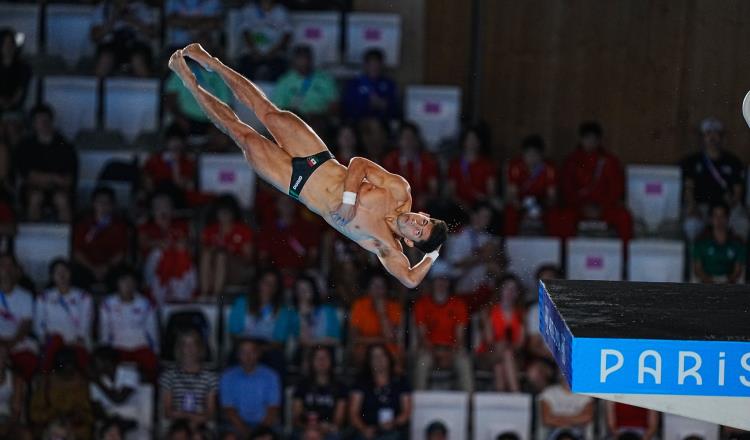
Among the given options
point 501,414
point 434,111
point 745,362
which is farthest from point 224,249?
point 745,362

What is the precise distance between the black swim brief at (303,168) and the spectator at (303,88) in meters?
4.80

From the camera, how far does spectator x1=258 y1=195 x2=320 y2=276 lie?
40.7ft

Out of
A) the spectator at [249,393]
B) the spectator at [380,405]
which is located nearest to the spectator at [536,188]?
the spectator at [380,405]

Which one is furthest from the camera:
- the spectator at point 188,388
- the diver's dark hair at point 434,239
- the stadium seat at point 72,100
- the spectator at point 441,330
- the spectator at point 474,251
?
the stadium seat at point 72,100

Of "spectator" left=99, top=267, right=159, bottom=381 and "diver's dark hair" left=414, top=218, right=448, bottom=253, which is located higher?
"diver's dark hair" left=414, top=218, right=448, bottom=253

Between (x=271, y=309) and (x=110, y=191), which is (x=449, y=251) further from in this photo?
(x=110, y=191)

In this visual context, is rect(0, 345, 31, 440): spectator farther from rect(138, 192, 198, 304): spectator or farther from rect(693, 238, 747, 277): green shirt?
rect(693, 238, 747, 277): green shirt

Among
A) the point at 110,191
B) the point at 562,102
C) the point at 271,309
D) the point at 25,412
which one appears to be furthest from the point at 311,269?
the point at 562,102

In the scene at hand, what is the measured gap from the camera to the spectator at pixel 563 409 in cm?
1148

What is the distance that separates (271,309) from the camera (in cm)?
1191

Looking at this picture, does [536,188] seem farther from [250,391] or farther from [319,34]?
[250,391]

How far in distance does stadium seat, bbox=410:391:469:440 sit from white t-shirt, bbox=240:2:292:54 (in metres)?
4.08

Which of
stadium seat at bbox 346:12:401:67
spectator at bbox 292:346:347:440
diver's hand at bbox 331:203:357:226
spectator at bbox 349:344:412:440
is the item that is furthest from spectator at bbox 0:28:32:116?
diver's hand at bbox 331:203:357:226

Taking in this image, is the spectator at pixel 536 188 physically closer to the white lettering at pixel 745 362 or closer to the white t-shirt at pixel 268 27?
the white t-shirt at pixel 268 27
